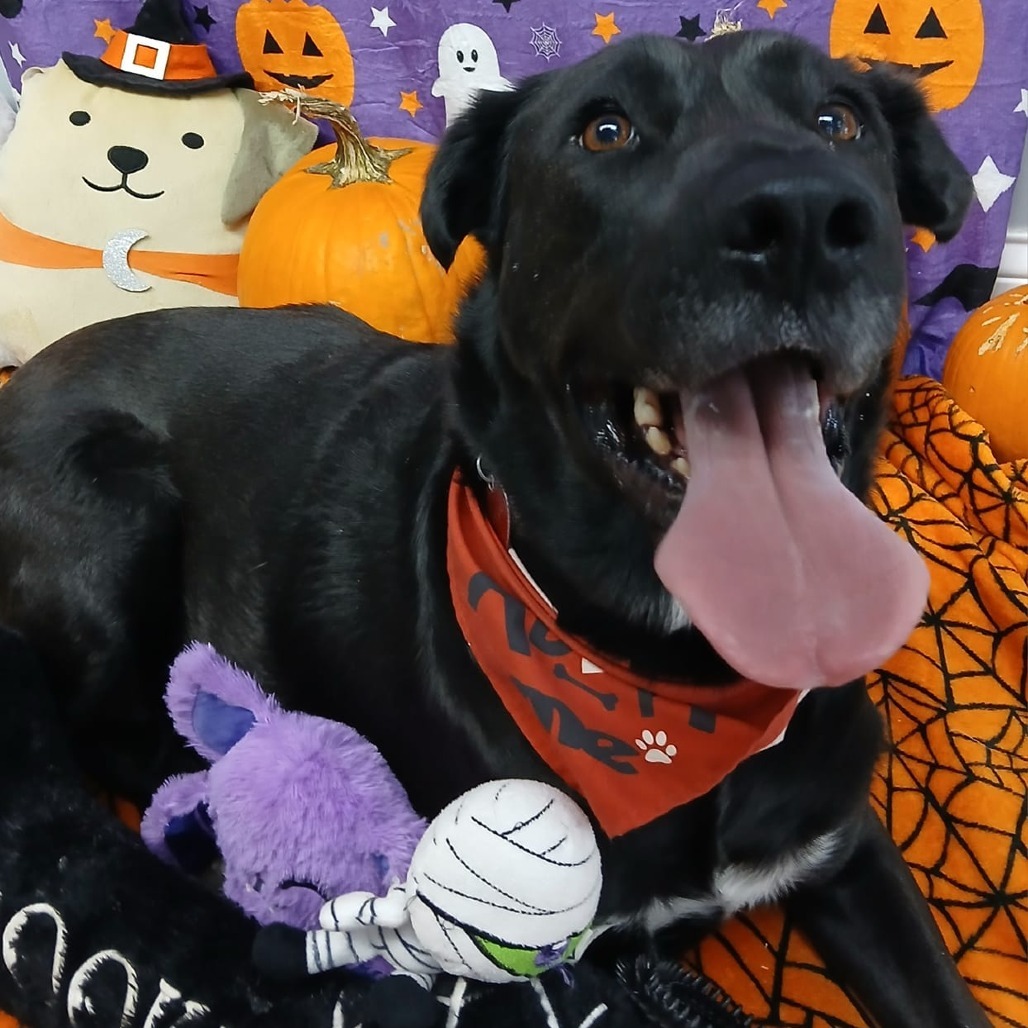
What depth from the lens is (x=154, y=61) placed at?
247cm

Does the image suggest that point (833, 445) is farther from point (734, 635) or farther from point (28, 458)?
point (28, 458)

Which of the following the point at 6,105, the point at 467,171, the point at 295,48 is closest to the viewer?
the point at 467,171

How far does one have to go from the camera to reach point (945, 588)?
1.79 metres

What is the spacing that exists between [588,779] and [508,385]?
448 mm

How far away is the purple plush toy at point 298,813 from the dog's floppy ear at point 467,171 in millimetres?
630

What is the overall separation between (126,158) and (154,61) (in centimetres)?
26

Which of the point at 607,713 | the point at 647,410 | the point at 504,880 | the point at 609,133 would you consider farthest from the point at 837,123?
the point at 504,880

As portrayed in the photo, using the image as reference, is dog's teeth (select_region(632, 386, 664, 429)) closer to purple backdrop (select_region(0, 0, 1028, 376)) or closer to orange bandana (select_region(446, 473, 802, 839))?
orange bandana (select_region(446, 473, 802, 839))

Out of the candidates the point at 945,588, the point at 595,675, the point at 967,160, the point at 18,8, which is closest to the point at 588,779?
the point at 595,675

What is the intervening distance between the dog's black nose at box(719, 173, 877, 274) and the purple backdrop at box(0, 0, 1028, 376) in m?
1.65

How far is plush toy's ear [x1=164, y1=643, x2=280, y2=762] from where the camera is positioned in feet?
4.21

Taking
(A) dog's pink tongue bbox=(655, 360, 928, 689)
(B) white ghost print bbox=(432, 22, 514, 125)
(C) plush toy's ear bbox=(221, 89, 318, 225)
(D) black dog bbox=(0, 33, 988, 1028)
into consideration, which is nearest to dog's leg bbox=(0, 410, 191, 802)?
(D) black dog bbox=(0, 33, 988, 1028)

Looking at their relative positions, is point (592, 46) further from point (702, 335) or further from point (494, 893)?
point (494, 893)

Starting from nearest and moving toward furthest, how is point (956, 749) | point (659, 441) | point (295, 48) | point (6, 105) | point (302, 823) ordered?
1. point (659, 441)
2. point (302, 823)
3. point (956, 749)
4. point (295, 48)
5. point (6, 105)
